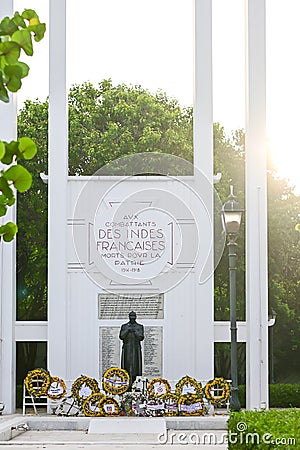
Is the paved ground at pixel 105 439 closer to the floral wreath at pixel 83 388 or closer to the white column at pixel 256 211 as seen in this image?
the floral wreath at pixel 83 388

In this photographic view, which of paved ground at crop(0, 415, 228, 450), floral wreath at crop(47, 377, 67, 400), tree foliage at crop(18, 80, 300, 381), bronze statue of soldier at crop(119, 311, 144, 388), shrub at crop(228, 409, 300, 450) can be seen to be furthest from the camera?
tree foliage at crop(18, 80, 300, 381)

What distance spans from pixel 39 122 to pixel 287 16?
7.60 m

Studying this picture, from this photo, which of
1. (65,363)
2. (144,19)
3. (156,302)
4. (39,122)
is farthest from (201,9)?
(144,19)

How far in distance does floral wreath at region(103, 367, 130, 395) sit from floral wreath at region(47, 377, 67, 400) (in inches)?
29.3

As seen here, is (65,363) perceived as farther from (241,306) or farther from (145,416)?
(241,306)

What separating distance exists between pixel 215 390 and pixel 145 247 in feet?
9.66

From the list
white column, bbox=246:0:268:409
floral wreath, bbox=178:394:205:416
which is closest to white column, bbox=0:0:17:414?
floral wreath, bbox=178:394:205:416

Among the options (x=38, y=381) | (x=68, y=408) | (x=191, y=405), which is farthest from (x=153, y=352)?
(x=38, y=381)

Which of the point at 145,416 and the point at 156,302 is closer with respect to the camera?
the point at 145,416

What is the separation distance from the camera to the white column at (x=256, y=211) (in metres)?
17.4

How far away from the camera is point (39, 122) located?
2603 cm

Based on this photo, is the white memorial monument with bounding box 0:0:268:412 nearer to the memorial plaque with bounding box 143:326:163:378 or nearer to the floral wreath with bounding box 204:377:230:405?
the memorial plaque with bounding box 143:326:163:378

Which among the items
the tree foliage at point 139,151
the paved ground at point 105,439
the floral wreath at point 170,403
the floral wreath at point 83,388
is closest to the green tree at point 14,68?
the paved ground at point 105,439

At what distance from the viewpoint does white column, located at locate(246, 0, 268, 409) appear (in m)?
17.4
